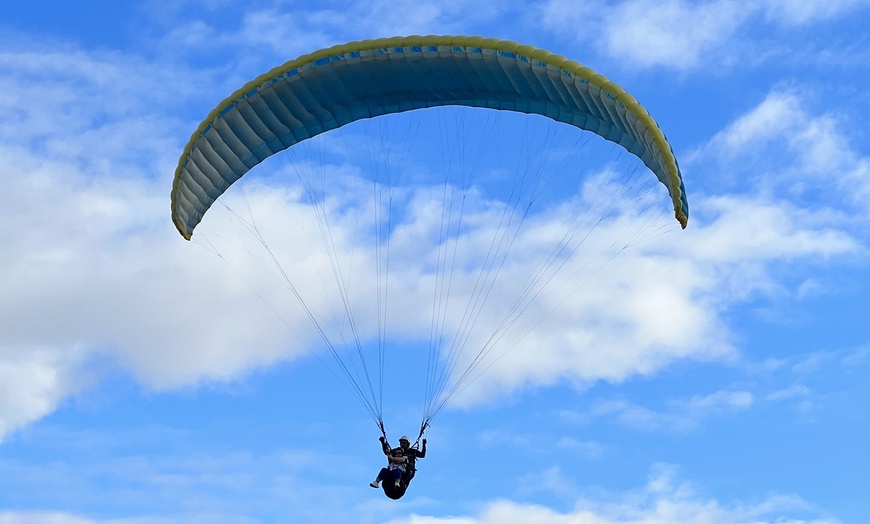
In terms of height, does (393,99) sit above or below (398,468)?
above

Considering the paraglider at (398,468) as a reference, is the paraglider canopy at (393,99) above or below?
above

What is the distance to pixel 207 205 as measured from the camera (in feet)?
99.0

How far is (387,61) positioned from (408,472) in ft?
24.4

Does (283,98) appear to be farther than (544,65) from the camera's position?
Yes

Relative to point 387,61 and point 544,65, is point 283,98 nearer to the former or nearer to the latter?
point 387,61

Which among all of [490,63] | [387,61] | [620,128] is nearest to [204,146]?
[387,61]

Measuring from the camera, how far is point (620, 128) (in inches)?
1077

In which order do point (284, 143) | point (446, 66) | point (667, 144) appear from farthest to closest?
point (284, 143)
point (446, 66)
point (667, 144)

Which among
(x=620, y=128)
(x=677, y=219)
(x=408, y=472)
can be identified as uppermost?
(x=620, y=128)

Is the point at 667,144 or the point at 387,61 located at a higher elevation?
the point at 387,61

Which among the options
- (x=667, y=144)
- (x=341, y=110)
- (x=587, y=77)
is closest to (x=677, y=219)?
(x=667, y=144)

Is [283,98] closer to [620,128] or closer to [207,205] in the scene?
[207,205]

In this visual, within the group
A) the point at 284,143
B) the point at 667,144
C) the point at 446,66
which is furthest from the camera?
the point at 284,143

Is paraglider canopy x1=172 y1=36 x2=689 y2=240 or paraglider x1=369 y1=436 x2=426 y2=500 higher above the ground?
paraglider canopy x1=172 y1=36 x2=689 y2=240
